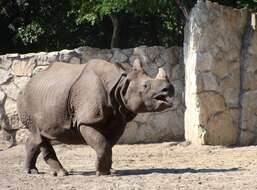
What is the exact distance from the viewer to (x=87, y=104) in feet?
26.8

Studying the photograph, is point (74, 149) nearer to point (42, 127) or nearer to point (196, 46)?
point (196, 46)

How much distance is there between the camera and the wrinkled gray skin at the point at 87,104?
8.02 meters

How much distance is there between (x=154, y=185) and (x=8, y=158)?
4.78 metres

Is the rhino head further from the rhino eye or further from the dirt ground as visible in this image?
the dirt ground

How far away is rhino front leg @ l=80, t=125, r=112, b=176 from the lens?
26.4 feet

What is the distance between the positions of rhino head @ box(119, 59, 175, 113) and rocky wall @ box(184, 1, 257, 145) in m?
4.25

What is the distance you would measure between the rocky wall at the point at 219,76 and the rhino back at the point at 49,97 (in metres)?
3.91

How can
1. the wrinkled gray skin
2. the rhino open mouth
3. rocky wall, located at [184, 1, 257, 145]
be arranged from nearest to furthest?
the rhino open mouth, the wrinkled gray skin, rocky wall, located at [184, 1, 257, 145]

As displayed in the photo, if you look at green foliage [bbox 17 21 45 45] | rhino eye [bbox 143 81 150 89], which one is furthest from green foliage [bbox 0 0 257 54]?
rhino eye [bbox 143 81 150 89]

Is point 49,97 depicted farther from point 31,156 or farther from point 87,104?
point 31,156

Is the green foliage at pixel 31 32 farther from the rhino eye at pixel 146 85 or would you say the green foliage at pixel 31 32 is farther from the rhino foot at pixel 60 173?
the rhino eye at pixel 146 85

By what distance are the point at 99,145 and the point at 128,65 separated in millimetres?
5096

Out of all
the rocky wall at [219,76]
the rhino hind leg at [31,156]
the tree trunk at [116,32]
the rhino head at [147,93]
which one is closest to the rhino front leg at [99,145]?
the rhino head at [147,93]

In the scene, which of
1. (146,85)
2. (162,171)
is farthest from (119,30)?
(146,85)
